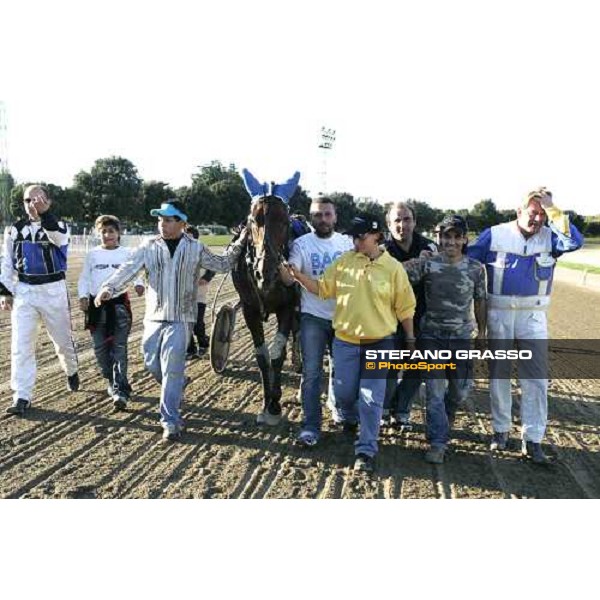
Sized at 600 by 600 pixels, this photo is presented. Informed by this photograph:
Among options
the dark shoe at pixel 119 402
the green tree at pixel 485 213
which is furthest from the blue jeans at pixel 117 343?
the green tree at pixel 485 213

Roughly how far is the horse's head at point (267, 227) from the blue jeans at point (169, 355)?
85 cm

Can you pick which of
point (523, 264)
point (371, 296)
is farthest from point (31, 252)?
point (523, 264)

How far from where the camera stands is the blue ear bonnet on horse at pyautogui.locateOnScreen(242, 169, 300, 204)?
4793 mm

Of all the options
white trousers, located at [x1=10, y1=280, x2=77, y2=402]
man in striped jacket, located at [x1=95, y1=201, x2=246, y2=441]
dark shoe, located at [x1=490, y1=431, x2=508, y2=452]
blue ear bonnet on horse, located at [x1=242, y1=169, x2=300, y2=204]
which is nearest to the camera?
dark shoe, located at [x1=490, y1=431, x2=508, y2=452]

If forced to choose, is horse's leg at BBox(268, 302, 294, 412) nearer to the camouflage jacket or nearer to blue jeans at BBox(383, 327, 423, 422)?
blue jeans at BBox(383, 327, 423, 422)

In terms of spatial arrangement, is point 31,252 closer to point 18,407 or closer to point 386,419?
point 18,407

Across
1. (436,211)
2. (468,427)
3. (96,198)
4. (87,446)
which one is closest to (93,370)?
(87,446)

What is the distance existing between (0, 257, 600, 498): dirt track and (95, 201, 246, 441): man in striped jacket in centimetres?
47

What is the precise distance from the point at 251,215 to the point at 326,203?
2.17 feet

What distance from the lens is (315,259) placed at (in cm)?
464

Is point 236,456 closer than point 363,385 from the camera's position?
No

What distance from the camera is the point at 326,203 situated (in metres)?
4.61

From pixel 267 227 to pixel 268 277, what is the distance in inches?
17.0

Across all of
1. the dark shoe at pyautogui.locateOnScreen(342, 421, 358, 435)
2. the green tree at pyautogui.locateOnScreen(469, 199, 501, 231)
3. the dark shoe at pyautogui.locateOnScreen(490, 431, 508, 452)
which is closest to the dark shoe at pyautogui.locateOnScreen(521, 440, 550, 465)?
the dark shoe at pyautogui.locateOnScreen(490, 431, 508, 452)
